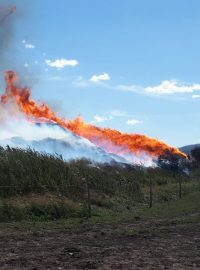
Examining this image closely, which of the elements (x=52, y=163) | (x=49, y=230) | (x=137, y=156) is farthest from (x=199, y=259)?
(x=137, y=156)

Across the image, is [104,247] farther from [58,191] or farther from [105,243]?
[58,191]

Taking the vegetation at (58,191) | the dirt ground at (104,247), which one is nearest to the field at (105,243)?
the dirt ground at (104,247)

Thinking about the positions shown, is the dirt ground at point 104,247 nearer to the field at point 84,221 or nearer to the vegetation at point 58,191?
the field at point 84,221

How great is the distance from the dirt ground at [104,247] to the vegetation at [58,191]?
2819 mm

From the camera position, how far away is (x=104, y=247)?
36.3 ft

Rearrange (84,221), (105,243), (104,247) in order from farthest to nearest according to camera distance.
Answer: (84,221)
(105,243)
(104,247)

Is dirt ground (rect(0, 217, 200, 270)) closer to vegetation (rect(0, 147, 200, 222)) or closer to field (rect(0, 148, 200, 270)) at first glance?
field (rect(0, 148, 200, 270))

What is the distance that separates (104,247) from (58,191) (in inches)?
386

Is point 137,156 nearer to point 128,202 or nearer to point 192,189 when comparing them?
point 192,189

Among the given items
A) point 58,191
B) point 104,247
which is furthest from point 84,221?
point 104,247

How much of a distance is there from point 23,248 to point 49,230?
3.26 metres

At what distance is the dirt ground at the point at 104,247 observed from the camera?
919cm

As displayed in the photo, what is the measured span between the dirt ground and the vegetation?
9.25ft

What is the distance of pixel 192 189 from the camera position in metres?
31.6
